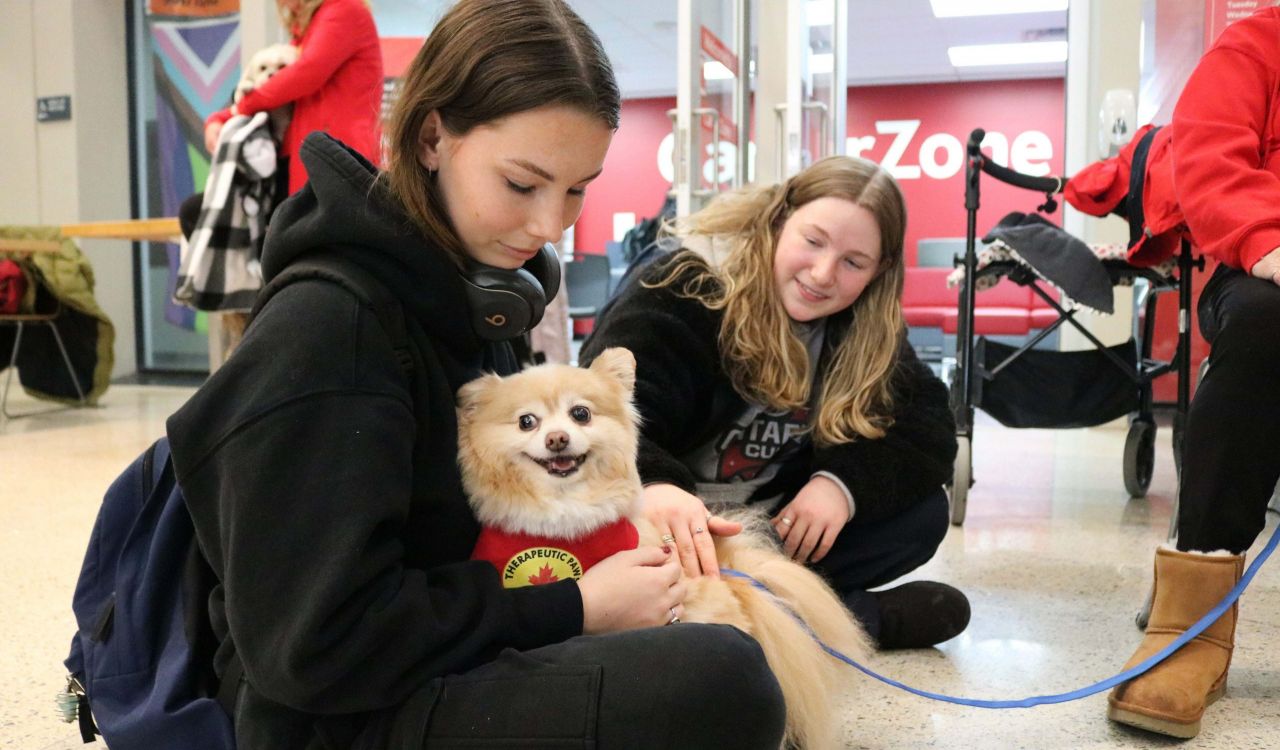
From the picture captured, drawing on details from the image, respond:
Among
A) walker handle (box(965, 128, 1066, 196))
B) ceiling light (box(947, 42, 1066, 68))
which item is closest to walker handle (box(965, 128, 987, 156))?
walker handle (box(965, 128, 1066, 196))

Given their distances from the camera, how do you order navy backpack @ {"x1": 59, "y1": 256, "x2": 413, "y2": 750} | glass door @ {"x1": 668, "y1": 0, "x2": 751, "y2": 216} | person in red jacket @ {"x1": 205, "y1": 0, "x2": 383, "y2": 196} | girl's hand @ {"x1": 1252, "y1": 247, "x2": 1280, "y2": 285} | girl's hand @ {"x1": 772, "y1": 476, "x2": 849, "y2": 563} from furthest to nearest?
glass door @ {"x1": 668, "y1": 0, "x2": 751, "y2": 216} → person in red jacket @ {"x1": 205, "y1": 0, "x2": 383, "y2": 196} → girl's hand @ {"x1": 772, "y1": 476, "x2": 849, "y2": 563} → girl's hand @ {"x1": 1252, "y1": 247, "x2": 1280, "y2": 285} → navy backpack @ {"x1": 59, "y1": 256, "x2": 413, "y2": 750}

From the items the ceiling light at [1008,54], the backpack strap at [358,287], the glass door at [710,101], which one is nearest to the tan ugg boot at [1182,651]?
the backpack strap at [358,287]

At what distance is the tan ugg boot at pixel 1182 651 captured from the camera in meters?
1.21

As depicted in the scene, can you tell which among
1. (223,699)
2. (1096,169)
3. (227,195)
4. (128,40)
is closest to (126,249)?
(128,40)

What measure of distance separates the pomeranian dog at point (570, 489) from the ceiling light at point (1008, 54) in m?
8.91

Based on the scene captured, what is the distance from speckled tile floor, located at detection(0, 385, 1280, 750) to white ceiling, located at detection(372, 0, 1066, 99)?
5.05 meters

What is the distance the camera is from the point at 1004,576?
6.61 ft

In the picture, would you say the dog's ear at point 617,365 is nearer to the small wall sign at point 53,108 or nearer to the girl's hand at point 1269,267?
the girl's hand at point 1269,267

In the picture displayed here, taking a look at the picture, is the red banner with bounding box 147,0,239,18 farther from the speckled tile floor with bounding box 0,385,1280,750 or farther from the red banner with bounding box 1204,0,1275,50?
the red banner with bounding box 1204,0,1275,50

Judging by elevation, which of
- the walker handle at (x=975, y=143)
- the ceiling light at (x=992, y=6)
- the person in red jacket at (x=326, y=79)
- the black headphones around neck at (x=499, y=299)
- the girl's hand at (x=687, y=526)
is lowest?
the girl's hand at (x=687, y=526)

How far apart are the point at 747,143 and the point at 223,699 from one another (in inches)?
156

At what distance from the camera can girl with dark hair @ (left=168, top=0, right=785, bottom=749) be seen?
2.42 ft

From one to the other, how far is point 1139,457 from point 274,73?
279 cm

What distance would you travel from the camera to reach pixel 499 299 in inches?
36.1
